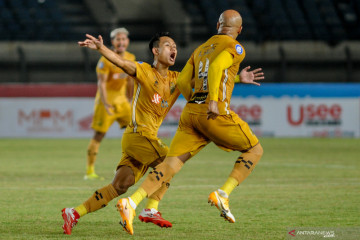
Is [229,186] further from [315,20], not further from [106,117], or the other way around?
[315,20]

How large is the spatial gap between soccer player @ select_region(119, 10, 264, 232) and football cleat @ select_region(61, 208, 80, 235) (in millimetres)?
675

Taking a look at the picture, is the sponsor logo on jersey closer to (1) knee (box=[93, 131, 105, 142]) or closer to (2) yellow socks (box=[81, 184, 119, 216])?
(2) yellow socks (box=[81, 184, 119, 216])

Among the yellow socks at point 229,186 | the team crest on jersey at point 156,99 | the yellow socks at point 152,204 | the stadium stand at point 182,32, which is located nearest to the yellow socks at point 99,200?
the yellow socks at point 152,204

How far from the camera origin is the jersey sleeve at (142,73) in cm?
686

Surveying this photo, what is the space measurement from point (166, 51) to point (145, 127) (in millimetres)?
736

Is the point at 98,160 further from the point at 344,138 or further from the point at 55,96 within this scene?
the point at 344,138

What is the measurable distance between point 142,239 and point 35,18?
22.1m

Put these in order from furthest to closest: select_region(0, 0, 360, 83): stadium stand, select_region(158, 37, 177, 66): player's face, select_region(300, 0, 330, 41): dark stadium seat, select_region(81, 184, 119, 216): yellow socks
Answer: select_region(300, 0, 330, 41): dark stadium seat < select_region(0, 0, 360, 83): stadium stand < select_region(158, 37, 177, 66): player's face < select_region(81, 184, 119, 216): yellow socks

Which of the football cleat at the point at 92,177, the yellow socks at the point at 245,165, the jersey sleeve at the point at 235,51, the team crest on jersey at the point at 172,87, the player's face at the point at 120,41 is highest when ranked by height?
the player's face at the point at 120,41

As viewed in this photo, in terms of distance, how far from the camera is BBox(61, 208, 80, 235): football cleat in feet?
21.5

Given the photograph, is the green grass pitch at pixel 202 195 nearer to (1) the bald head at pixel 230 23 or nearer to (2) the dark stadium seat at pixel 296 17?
(1) the bald head at pixel 230 23

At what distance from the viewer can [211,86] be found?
255 inches

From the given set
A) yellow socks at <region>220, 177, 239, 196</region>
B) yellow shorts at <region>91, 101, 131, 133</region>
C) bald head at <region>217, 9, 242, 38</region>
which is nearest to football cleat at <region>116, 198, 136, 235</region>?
yellow socks at <region>220, 177, 239, 196</region>

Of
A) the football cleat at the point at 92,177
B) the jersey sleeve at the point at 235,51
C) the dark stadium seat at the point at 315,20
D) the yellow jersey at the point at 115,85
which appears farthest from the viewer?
the dark stadium seat at the point at 315,20
